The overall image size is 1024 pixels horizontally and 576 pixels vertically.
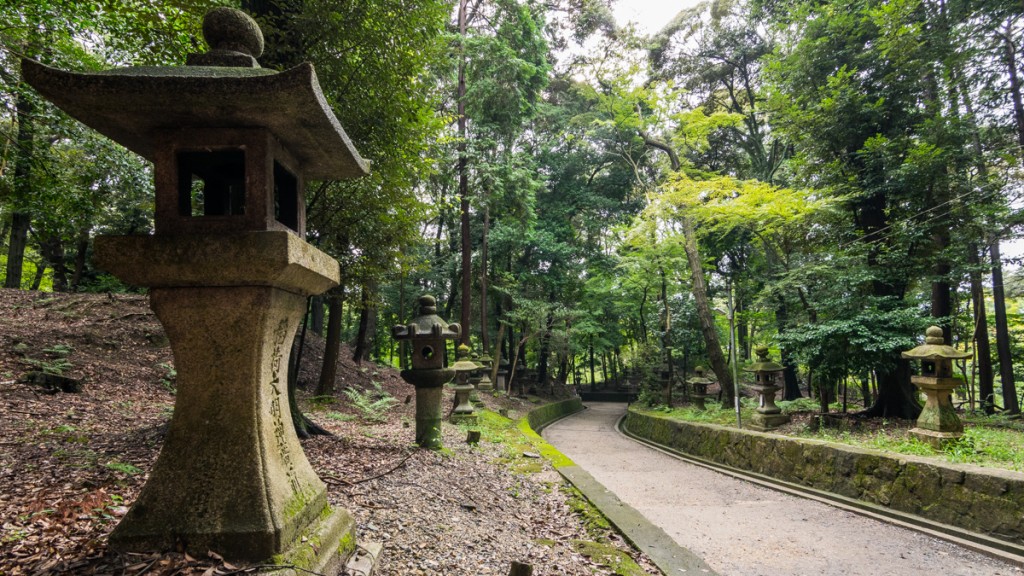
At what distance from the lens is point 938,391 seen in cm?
714

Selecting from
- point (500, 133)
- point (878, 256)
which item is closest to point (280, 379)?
point (878, 256)

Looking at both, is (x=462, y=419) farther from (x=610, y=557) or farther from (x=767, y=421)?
(x=767, y=421)

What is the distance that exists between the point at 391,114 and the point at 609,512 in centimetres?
512

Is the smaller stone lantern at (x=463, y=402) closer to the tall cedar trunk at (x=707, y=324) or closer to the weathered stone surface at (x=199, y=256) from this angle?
the weathered stone surface at (x=199, y=256)

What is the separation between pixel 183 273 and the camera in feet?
7.40

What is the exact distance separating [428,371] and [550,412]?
13183 mm

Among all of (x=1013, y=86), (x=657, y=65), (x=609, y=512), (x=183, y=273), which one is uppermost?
(x=657, y=65)

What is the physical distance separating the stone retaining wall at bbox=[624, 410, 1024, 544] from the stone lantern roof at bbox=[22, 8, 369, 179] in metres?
7.09

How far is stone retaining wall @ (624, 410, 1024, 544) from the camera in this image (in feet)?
15.7

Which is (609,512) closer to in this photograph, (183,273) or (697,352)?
(183,273)

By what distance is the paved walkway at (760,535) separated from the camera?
4277 millimetres

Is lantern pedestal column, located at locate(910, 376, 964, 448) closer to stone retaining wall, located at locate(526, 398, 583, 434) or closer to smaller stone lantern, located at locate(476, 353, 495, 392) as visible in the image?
stone retaining wall, located at locate(526, 398, 583, 434)

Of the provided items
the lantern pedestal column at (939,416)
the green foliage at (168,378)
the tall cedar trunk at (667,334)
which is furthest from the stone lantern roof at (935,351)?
the green foliage at (168,378)

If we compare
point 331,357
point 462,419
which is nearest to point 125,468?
point 331,357
